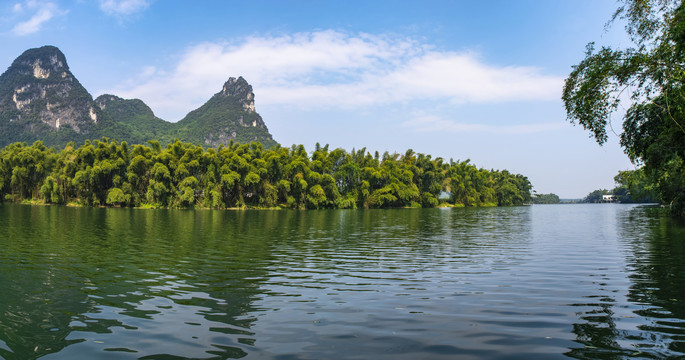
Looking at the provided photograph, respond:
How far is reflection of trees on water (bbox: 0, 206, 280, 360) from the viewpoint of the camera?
267 inches

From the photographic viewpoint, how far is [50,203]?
84.2 meters

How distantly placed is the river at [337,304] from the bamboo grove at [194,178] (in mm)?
60108

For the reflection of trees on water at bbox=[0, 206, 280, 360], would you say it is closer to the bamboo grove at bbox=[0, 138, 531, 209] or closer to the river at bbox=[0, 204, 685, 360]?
the river at bbox=[0, 204, 685, 360]

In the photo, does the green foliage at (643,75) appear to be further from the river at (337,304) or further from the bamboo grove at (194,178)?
the bamboo grove at (194,178)

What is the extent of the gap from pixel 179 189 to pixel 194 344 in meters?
77.3

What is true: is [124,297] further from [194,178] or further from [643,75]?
[194,178]

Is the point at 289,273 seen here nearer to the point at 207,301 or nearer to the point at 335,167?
the point at 207,301

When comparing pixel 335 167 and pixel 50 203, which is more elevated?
pixel 335 167

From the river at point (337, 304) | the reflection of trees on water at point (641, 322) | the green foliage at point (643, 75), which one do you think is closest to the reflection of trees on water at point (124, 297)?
the river at point (337, 304)

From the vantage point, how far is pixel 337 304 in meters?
9.29

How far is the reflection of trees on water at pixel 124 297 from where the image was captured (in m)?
6.77

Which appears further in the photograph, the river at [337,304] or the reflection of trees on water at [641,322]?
the river at [337,304]

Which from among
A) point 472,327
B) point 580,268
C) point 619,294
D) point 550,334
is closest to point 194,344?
point 472,327

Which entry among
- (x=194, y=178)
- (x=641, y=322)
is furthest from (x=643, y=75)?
(x=194, y=178)
